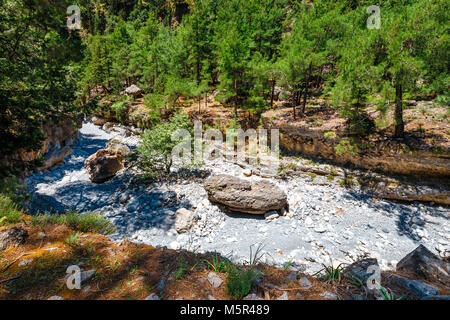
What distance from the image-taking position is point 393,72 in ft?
21.7

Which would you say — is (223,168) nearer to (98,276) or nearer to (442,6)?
(98,276)

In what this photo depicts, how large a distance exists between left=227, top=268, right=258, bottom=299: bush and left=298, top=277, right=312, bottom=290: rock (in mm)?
643

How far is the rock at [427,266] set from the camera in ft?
8.48

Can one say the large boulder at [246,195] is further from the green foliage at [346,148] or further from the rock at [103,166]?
the rock at [103,166]

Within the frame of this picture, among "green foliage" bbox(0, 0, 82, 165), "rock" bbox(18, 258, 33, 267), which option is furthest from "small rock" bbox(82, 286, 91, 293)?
"green foliage" bbox(0, 0, 82, 165)

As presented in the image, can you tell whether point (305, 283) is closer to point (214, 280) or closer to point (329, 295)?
point (329, 295)

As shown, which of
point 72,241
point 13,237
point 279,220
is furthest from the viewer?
point 279,220

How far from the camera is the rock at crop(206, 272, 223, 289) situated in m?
2.44

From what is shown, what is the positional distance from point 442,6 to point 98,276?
39.7 ft

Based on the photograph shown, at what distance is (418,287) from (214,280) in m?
2.58

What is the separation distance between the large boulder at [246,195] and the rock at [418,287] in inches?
198

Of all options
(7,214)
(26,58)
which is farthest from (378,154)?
(7,214)

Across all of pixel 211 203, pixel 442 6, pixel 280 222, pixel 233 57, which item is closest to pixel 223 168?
pixel 211 203

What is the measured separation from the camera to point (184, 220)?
Answer: 23.2 ft
